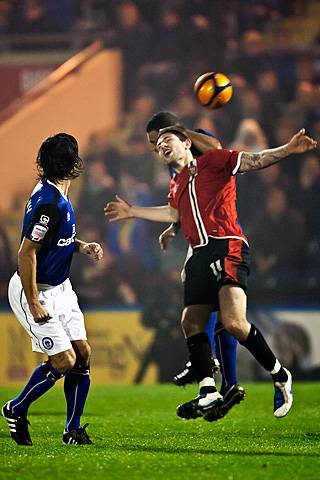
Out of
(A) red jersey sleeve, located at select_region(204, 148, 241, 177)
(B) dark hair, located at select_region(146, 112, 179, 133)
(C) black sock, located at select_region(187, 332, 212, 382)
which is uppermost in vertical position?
(B) dark hair, located at select_region(146, 112, 179, 133)

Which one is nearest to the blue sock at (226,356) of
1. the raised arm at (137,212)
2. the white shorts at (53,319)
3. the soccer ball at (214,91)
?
the raised arm at (137,212)

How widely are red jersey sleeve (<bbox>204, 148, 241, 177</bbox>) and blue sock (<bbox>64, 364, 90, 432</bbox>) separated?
1.68 metres

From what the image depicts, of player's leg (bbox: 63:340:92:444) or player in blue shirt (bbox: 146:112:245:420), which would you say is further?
player in blue shirt (bbox: 146:112:245:420)

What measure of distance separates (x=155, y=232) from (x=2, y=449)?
8718 millimetres

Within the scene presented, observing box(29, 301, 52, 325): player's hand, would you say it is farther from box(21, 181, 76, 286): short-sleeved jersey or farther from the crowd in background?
the crowd in background

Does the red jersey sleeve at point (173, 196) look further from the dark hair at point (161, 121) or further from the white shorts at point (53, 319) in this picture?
the white shorts at point (53, 319)

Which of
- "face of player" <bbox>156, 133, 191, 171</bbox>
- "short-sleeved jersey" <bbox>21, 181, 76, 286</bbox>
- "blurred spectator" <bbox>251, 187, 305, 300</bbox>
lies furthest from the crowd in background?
"short-sleeved jersey" <bbox>21, 181, 76, 286</bbox>

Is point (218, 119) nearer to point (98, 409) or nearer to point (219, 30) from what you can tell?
point (219, 30)

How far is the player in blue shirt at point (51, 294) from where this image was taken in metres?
6.49

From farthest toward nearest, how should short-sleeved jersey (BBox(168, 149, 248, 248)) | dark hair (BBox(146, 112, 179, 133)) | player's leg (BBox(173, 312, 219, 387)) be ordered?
dark hair (BBox(146, 112, 179, 133))
player's leg (BBox(173, 312, 219, 387))
short-sleeved jersey (BBox(168, 149, 248, 248))

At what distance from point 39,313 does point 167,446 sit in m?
1.30

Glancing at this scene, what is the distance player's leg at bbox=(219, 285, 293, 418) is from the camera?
22.4ft

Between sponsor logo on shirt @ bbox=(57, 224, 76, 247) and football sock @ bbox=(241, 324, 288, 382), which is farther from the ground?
sponsor logo on shirt @ bbox=(57, 224, 76, 247)

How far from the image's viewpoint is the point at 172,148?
24.0 ft
